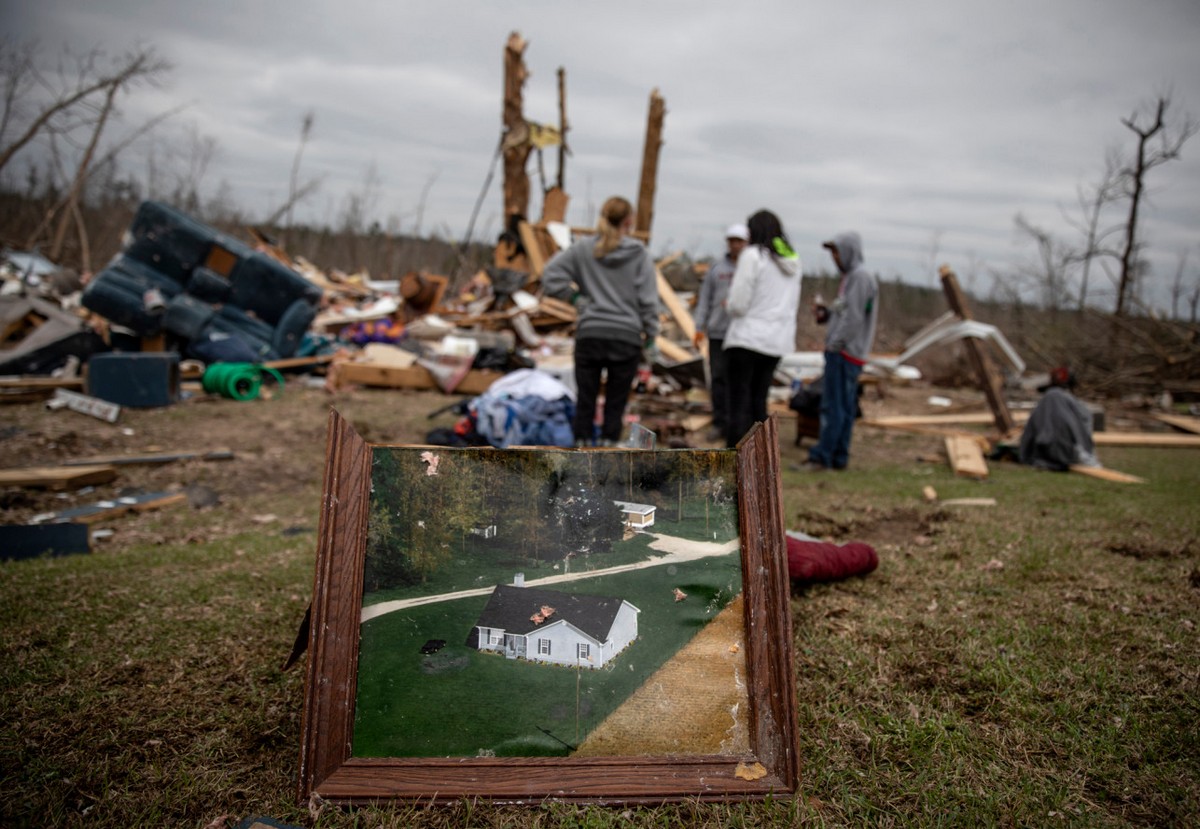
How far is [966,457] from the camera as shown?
6.89m

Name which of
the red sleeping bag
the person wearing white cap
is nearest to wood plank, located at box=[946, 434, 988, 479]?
the person wearing white cap

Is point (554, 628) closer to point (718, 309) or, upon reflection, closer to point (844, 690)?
point (844, 690)

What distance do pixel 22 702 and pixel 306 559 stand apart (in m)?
1.62

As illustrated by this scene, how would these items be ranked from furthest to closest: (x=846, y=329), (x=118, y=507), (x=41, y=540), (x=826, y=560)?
(x=846, y=329) < (x=118, y=507) < (x=41, y=540) < (x=826, y=560)

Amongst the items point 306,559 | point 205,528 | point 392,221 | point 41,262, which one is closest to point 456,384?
point 205,528

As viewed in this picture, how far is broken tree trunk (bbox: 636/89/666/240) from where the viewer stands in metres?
13.8

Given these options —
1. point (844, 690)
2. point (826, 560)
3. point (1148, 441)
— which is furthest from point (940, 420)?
point (844, 690)

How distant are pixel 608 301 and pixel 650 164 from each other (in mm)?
10197

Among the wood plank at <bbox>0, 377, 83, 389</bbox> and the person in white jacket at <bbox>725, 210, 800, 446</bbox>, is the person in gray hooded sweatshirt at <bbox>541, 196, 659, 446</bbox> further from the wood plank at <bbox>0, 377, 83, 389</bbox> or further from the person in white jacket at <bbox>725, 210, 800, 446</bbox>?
the wood plank at <bbox>0, 377, 83, 389</bbox>

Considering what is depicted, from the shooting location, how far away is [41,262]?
18.8 m

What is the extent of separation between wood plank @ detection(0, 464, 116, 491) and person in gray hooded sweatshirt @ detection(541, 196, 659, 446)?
3658 millimetres

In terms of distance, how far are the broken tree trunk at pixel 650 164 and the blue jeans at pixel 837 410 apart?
8.99 m

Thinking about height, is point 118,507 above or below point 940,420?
below

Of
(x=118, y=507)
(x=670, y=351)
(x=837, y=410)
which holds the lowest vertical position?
(x=118, y=507)
